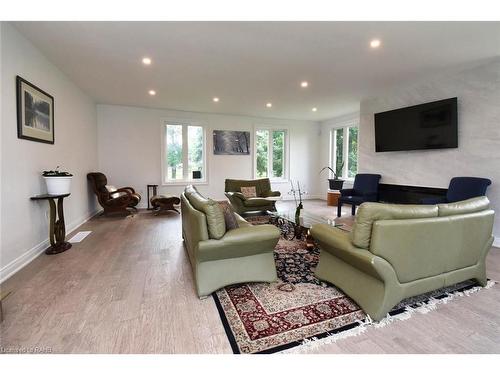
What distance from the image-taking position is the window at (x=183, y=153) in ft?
22.6

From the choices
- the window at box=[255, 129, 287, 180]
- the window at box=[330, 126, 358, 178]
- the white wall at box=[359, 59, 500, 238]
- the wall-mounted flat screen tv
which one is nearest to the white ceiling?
the white wall at box=[359, 59, 500, 238]

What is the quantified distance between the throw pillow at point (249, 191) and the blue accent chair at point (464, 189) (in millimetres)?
3325

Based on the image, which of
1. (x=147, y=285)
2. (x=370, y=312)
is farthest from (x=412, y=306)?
(x=147, y=285)

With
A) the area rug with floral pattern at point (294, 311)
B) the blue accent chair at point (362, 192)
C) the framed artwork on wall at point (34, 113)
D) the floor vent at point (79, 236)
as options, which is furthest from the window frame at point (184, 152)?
the area rug with floral pattern at point (294, 311)

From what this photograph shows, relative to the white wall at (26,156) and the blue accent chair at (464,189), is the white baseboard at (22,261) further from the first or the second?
the blue accent chair at (464,189)

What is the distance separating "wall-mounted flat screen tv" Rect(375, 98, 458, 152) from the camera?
409 cm

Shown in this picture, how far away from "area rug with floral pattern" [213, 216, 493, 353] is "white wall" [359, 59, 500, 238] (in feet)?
7.56

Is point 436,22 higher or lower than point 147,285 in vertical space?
higher

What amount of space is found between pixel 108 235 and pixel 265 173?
5.11 metres

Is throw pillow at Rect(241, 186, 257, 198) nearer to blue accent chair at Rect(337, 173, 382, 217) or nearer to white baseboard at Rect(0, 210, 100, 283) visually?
blue accent chair at Rect(337, 173, 382, 217)

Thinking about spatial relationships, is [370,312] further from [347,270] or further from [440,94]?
[440,94]

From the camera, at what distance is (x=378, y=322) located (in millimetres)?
1836

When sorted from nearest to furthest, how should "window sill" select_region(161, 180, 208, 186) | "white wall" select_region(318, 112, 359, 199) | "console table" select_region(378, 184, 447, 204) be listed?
"console table" select_region(378, 184, 447, 204), "window sill" select_region(161, 180, 208, 186), "white wall" select_region(318, 112, 359, 199)
